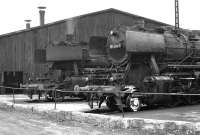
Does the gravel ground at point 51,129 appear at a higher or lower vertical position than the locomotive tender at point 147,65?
lower

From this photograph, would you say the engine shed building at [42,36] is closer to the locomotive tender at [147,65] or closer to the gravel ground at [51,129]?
the locomotive tender at [147,65]

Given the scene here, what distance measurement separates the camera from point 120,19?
2800 cm

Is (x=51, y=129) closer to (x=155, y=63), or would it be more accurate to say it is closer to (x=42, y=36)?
(x=155, y=63)

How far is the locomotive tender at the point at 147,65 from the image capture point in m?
14.8

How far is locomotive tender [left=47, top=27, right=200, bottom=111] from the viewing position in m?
14.8

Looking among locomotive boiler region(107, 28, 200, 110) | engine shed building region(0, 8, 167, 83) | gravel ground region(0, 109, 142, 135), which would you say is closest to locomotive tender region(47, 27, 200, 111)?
locomotive boiler region(107, 28, 200, 110)

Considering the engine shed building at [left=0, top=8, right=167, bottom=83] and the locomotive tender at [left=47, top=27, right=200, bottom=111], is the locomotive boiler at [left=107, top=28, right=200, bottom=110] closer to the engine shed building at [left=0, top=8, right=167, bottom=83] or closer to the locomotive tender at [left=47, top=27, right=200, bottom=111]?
the locomotive tender at [left=47, top=27, right=200, bottom=111]

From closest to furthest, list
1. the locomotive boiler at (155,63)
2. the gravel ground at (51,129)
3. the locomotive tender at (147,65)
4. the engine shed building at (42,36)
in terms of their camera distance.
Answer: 1. the gravel ground at (51,129)
2. the locomotive tender at (147,65)
3. the locomotive boiler at (155,63)
4. the engine shed building at (42,36)

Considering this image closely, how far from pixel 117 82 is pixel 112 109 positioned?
1.11 m

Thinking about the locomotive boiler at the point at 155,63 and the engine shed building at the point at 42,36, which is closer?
the locomotive boiler at the point at 155,63

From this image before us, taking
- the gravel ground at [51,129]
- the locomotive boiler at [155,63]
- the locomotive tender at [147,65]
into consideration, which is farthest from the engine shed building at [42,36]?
the gravel ground at [51,129]

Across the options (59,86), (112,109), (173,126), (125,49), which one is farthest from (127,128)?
(59,86)

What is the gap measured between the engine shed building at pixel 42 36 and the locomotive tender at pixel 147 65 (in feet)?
30.9

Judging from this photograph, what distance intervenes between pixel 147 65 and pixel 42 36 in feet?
43.8
